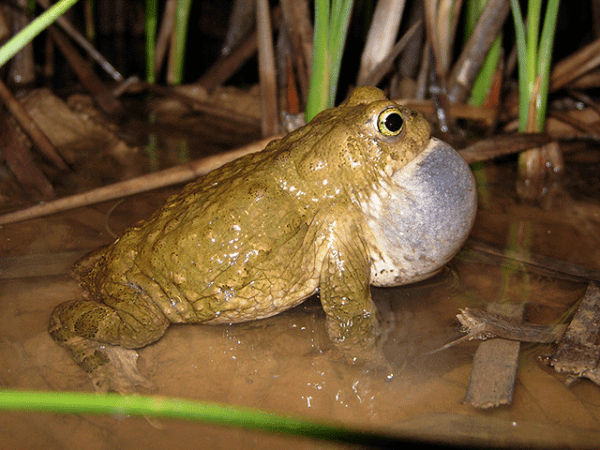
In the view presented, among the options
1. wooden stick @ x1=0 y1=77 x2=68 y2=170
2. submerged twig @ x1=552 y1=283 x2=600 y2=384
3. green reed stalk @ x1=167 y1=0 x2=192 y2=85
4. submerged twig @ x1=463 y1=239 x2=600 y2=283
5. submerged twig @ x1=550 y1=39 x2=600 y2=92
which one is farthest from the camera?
green reed stalk @ x1=167 y1=0 x2=192 y2=85

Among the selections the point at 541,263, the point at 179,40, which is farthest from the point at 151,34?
the point at 541,263

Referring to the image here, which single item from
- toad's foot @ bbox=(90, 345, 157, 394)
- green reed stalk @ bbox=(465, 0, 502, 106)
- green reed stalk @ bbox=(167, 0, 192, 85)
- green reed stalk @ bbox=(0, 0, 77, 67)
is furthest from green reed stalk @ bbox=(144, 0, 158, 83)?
green reed stalk @ bbox=(0, 0, 77, 67)

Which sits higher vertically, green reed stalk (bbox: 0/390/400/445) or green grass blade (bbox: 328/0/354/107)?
green grass blade (bbox: 328/0/354/107)

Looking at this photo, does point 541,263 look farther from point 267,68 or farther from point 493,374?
point 267,68

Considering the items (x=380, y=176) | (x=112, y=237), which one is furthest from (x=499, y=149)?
(x=112, y=237)

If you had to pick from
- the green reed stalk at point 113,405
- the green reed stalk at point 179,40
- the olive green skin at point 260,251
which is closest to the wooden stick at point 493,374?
the olive green skin at point 260,251

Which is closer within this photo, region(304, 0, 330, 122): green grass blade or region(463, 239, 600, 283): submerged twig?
region(463, 239, 600, 283): submerged twig

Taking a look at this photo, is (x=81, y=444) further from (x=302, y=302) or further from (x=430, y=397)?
(x=430, y=397)

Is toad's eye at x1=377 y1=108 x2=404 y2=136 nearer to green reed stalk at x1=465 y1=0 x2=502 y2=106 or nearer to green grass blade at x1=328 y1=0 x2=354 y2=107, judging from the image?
green grass blade at x1=328 y1=0 x2=354 y2=107
